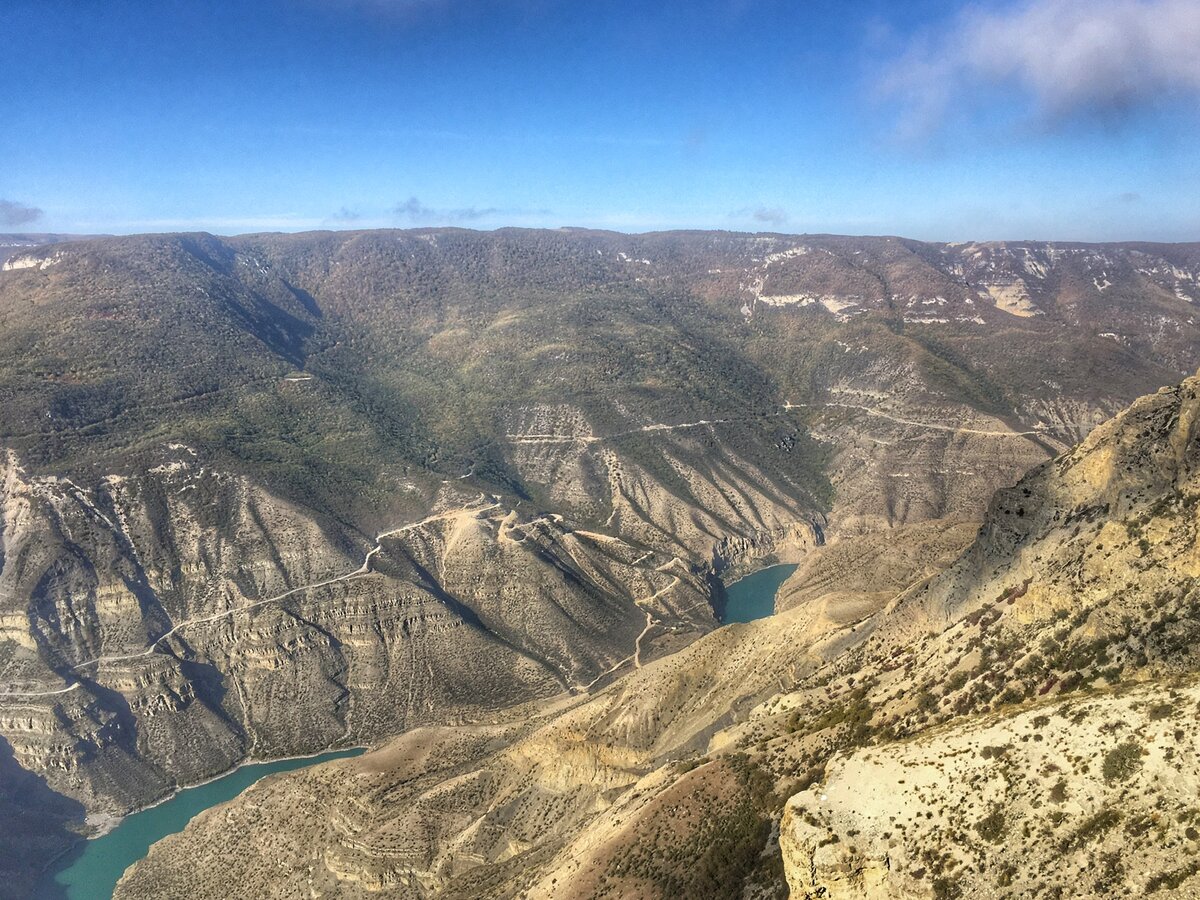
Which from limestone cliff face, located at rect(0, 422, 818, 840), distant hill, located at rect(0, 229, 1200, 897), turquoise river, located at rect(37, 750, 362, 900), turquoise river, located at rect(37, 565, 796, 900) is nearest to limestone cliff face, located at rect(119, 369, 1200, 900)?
turquoise river, located at rect(37, 565, 796, 900)

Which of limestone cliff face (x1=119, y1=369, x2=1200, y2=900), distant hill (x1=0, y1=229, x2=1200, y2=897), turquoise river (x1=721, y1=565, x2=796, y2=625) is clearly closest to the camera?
limestone cliff face (x1=119, y1=369, x2=1200, y2=900)

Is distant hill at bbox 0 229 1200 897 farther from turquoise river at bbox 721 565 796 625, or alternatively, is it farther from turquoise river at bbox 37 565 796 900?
turquoise river at bbox 721 565 796 625

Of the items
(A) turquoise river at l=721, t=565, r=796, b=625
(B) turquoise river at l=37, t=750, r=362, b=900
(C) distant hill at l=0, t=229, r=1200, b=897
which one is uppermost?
(C) distant hill at l=0, t=229, r=1200, b=897

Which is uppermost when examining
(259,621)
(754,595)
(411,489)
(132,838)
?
(411,489)

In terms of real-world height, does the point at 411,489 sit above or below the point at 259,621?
above

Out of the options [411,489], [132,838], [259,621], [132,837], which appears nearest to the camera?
[132,838]

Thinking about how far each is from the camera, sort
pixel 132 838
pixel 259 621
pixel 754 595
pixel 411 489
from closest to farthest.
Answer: pixel 132 838
pixel 259 621
pixel 754 595
pixel 411 489

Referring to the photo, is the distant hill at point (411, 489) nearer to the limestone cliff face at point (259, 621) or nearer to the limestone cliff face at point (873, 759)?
the limestone cliff face at point (259, 621)

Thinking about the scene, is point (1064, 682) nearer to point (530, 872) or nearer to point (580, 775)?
point (530, 872)

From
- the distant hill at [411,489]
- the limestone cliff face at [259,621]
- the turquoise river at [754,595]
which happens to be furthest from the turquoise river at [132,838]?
the turquoise river at [754,595]

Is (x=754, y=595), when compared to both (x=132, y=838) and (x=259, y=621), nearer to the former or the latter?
(x=259, y=621)

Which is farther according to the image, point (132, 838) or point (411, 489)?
point (411, 489)

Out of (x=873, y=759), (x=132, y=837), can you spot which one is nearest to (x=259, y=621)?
(x=132, y=837)
